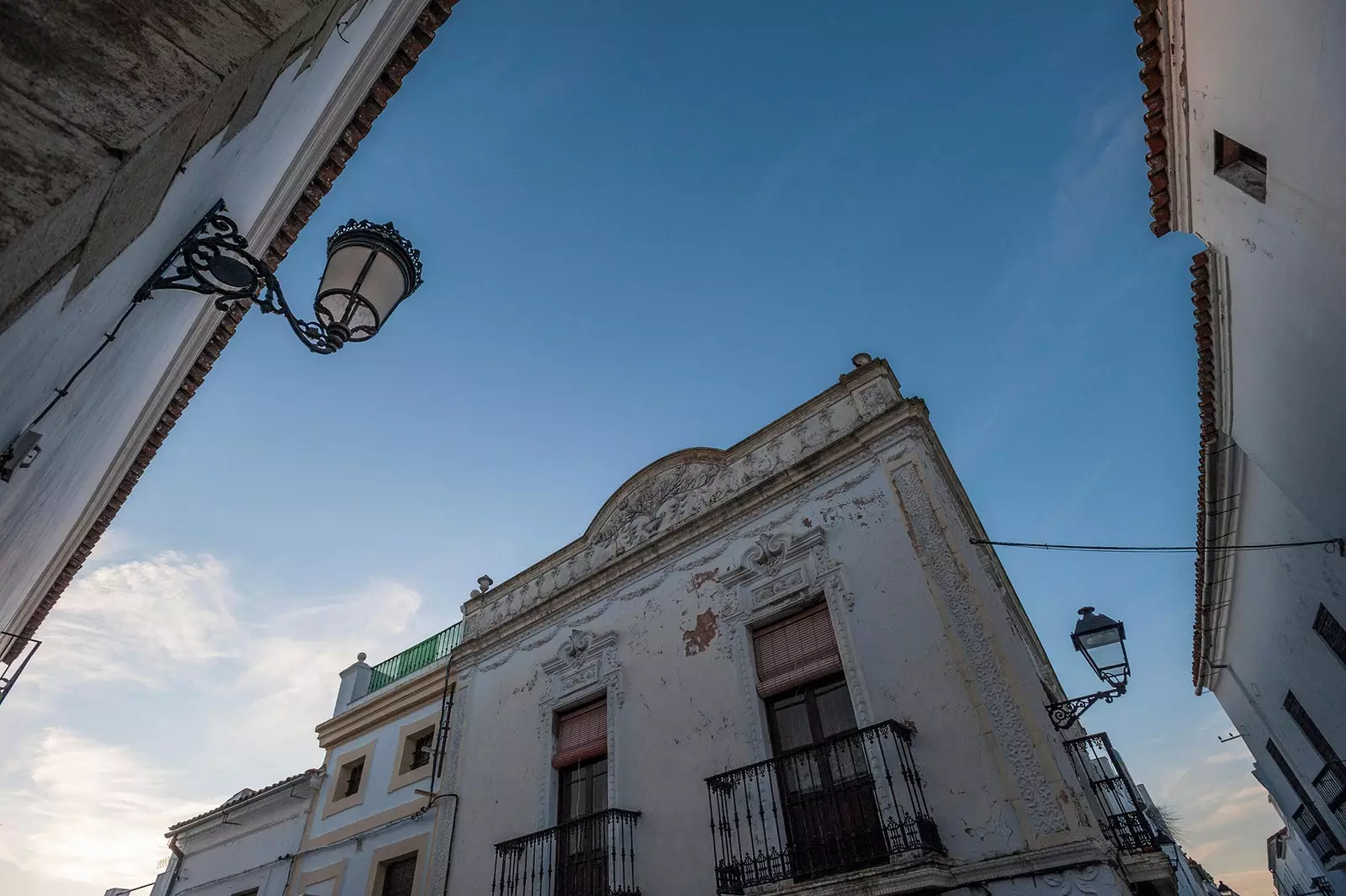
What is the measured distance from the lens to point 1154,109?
5.68m

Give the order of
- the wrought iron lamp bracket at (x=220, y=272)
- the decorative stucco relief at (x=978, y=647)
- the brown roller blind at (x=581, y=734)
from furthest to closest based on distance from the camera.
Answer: the brown roller blind at (x=581, y=734) → the decorative stucco relief at (x=978, y=647) → the wrought iron lamp bracket at (x=220, y=272)

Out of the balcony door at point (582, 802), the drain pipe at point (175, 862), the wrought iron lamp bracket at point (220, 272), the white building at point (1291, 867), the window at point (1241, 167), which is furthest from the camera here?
the white building at point (1291, 867)

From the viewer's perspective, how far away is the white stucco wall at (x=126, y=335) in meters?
2.58

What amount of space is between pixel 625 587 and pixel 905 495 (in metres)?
4.19

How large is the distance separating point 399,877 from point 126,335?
30.8 feet

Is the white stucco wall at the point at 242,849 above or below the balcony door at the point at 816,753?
above

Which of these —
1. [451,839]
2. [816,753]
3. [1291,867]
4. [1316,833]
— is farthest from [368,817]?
[1291,867]

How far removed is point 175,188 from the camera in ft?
8.98

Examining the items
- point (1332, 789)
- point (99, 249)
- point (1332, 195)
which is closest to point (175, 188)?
point (99, 249)

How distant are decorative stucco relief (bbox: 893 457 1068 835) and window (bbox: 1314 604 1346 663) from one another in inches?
199

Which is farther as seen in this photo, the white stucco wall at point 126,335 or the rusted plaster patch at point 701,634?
the rusted plaster patch at point 701,634

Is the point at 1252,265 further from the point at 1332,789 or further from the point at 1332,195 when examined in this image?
the point at 1332,789

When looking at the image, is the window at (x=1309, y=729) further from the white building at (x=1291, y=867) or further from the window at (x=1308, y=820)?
the white building at (x=1291, y=867)

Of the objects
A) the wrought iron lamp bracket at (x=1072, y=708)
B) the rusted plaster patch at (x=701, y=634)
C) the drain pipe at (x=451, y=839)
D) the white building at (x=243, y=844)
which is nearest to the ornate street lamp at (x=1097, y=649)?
the wrought iron lamp bracket at (x=1072, y=708)
